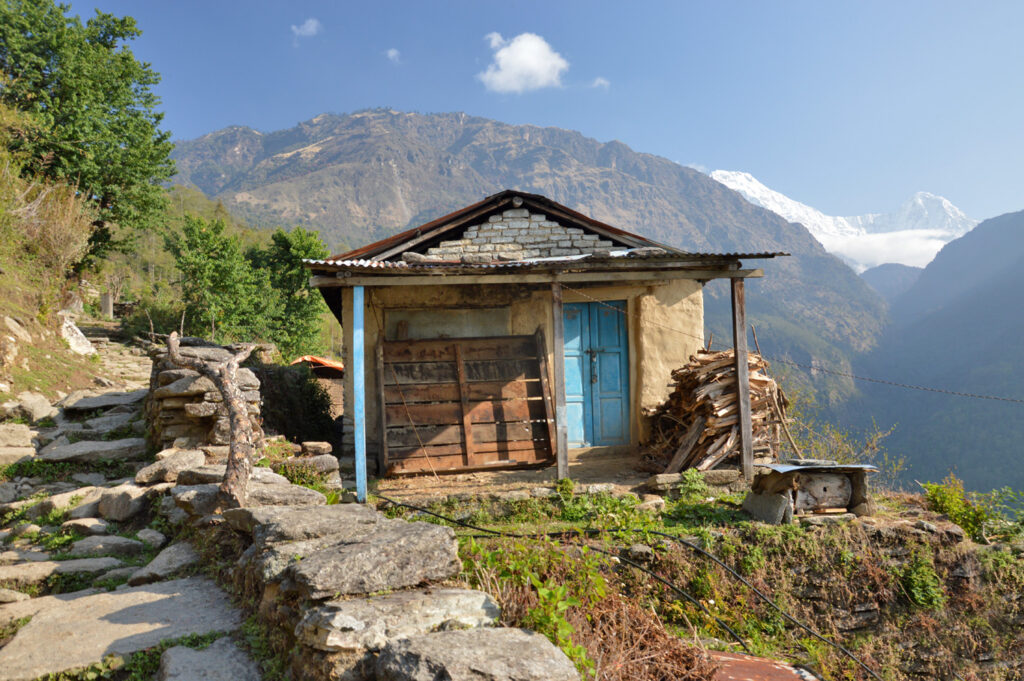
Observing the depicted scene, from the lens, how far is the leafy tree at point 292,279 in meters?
22.9

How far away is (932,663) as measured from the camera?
5992 mm

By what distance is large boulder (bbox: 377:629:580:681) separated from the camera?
207 cm

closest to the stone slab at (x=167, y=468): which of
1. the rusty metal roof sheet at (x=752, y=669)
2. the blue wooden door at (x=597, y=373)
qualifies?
the rusty metal roof sheet at (x=752, y=669)

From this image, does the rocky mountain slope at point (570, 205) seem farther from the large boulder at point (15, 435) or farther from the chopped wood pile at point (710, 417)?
the large boulder at point (15, 435)

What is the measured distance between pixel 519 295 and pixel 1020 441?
183 ft

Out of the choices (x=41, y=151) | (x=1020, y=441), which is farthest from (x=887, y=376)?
(x=41, y=151)

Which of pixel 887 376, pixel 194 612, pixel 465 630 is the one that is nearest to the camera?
pixel 465 630

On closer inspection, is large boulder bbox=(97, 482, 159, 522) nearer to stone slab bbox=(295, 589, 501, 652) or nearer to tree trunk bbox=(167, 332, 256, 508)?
tree trunk bbox=(167, 332, 256, 508)

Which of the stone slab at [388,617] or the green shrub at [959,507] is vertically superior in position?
the stone slab at [388,617]

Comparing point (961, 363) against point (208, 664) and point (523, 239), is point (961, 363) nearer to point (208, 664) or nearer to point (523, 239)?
point (523, 239)

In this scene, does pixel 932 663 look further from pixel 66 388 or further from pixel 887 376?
pixel 887 376

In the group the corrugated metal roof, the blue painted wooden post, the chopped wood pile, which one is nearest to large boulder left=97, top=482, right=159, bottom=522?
the blue painted wooden post

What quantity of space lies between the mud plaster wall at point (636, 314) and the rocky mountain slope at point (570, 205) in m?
79.1

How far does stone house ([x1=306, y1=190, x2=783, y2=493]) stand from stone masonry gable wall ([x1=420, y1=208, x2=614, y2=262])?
0.02 metres
